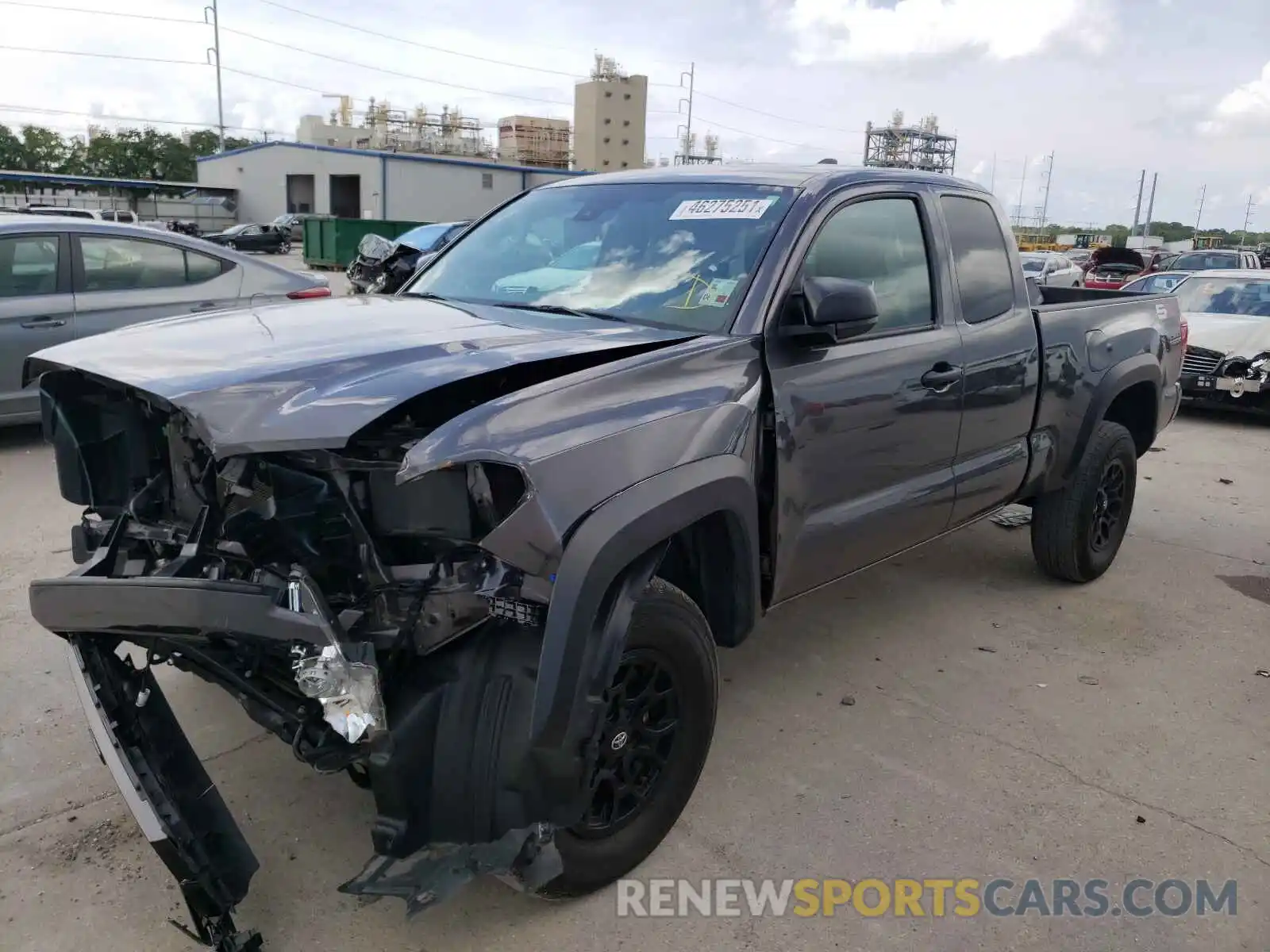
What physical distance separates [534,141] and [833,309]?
278 feet

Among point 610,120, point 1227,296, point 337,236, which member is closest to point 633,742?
point 1227,296

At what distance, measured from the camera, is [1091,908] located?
284 centimetres

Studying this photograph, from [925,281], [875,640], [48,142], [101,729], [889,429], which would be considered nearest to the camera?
[101,729]

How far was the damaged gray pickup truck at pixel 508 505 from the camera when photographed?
7.38 feet

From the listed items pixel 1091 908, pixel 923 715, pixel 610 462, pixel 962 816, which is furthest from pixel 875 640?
pixel 610 462

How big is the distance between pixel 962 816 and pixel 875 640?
1.42 metres

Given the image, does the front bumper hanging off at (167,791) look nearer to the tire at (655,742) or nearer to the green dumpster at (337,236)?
the tire at (655,742)

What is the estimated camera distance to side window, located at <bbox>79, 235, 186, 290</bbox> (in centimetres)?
704

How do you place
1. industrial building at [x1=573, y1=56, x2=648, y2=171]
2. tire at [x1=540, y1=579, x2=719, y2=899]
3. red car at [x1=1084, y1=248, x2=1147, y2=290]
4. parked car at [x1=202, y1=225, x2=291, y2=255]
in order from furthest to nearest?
industrial building at [x1=573, y1=56, x2=648, y2=171]
parked car at [x1=202, y1=225, x2=291, y2=255]
red car at [x1=1084, y1=248, x2=1147, y2=290]
tire at [x1=540, y1=579, x2=719, y2=899]

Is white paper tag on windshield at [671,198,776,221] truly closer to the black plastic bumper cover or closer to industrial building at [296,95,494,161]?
the black plastic bumper cover

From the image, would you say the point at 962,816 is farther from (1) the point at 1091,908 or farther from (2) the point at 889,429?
(2) the point at 889,429

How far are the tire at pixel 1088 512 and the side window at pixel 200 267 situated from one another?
6.07m

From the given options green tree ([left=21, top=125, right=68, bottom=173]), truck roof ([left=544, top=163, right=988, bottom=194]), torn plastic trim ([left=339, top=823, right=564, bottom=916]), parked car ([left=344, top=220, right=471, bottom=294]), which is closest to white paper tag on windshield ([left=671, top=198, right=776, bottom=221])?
truck roof ([left=544, top=163, right=988, bottom=194])

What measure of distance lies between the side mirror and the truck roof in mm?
617
